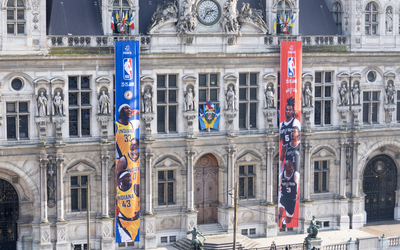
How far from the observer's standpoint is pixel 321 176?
51812mm

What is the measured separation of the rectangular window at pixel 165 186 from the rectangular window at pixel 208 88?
4778 millimetres

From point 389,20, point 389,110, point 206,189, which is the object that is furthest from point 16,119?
point 389,20

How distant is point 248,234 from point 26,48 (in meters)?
18.8

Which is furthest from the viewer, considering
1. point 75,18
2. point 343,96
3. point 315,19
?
point 315,19

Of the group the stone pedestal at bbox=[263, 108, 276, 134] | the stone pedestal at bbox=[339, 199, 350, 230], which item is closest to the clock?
the stone pedestal at bbox=[263, 108, 276, 134]

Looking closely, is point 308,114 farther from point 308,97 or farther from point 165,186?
point 165,186

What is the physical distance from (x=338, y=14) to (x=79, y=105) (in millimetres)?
19977

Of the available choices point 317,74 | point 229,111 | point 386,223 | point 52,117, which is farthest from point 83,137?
point 386,223

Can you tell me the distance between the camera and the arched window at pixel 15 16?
1726 inches

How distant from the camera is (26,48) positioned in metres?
44.1

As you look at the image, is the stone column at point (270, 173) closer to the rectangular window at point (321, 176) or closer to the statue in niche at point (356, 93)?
the rectangular window at point (321, 176)

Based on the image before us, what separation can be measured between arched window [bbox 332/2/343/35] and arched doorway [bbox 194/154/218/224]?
44.2ft

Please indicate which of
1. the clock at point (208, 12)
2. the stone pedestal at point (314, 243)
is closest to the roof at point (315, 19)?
the clock at point (208, 12)

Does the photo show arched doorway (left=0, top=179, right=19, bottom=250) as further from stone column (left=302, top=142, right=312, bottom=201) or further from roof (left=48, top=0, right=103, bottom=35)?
stone column (left=302, top=142, right=312, bottom=201)
